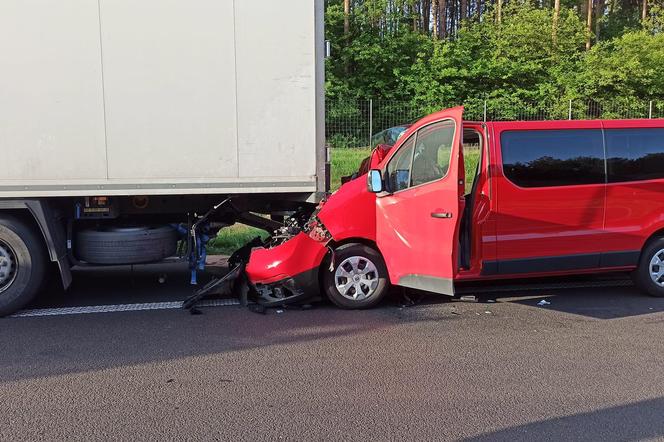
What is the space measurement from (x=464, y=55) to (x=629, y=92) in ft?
23.7

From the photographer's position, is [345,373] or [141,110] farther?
[141,110]

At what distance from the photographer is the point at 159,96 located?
18.7 ft

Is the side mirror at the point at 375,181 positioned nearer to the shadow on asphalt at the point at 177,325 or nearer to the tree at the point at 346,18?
the shadow on asphalt at the point at 177,325

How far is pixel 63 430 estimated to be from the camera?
3469 mm

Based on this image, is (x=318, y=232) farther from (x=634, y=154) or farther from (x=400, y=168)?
(x=634, y=154)

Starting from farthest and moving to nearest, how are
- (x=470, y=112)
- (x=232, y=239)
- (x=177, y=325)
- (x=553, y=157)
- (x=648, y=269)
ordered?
(x=470, y=112) < (x=232, y=239) < (x=648, y=269) < (x=553, y=157) < (x=177, y=325)

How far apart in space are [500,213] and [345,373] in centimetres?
259

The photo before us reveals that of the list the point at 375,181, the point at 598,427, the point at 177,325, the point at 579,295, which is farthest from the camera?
the point at 579,295

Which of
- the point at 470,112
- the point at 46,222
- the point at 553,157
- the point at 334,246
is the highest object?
the point at 470,112

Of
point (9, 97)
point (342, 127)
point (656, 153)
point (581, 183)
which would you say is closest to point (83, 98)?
point (9, 97)

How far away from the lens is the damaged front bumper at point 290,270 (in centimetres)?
594

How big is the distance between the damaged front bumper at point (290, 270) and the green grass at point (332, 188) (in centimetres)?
118

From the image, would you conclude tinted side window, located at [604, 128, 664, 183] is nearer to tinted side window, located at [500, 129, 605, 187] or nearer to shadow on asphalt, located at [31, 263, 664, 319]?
tinted side window, located at [500, 129, 605, 187]

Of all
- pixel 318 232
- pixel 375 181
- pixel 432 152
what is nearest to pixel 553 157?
pixel 432 152
